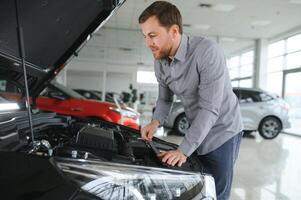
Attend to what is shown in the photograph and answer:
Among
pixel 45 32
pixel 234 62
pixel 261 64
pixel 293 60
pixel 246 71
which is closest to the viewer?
pixel 45 32

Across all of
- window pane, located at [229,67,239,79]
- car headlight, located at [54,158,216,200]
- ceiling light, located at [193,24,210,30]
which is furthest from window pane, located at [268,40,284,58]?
car headlight, located at [54,158,216,200]

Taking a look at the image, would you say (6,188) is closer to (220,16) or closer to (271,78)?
(220,16)

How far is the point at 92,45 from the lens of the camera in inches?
553

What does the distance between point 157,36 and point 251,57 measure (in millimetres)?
Answer: 13650

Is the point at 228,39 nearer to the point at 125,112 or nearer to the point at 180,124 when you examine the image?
the point at 180,124

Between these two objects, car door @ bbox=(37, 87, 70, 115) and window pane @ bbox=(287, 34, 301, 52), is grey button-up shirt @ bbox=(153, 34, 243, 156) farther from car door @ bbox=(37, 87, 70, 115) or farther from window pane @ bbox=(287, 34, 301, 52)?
window pane @ bbox=(287, 34, 301, 52)

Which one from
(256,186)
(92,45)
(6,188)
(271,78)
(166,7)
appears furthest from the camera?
(92,45)

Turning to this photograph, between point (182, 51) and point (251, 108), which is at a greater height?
point (182, 51)

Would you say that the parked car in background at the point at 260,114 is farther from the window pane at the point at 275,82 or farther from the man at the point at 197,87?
the man at the point at 197,87

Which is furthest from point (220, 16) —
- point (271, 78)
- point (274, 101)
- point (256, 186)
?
point (256, 186)

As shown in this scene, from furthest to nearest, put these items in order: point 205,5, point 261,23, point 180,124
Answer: point 261,23, point 205,5, point 180,124

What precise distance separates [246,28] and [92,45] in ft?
20.8

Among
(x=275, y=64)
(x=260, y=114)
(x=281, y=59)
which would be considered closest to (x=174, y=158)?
(x=260, y=114)

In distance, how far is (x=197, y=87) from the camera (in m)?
1.53
